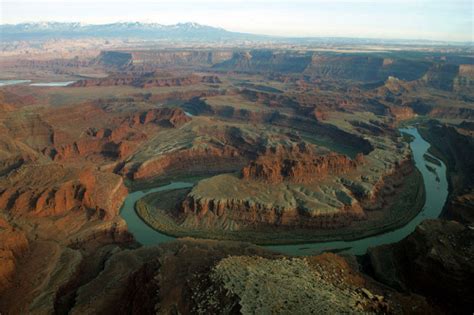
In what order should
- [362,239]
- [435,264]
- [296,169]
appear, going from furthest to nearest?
[296,169] → [362,239] → [435,264]

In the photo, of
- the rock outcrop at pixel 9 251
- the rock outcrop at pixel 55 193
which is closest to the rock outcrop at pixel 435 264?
the rock outcrop at pixel 9 251

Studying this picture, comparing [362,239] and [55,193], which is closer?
[362,239]

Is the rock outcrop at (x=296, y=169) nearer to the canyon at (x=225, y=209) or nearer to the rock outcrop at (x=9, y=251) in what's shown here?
the canyon at (x=225, y=209)

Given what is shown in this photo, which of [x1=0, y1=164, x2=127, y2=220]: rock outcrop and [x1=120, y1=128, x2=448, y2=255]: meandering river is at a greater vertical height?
[x1=0, y1=164, x2=127, y2=220]: rock outcrop

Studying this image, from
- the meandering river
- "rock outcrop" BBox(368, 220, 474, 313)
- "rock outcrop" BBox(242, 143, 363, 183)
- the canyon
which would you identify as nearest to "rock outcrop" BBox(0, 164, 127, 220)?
the canyon

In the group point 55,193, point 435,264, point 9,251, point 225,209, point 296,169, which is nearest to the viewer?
point 435,264

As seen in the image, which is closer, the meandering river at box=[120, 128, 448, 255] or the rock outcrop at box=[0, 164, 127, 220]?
the meandering river at box=[120, 128, 448, 255]

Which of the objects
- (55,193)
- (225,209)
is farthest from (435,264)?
(55,193)

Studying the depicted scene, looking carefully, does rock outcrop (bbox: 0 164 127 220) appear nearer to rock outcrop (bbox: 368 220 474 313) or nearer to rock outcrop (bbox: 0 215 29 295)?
rock outcrop (bbox: 0 215 29 295)

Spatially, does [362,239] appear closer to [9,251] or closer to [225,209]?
[225,209]
